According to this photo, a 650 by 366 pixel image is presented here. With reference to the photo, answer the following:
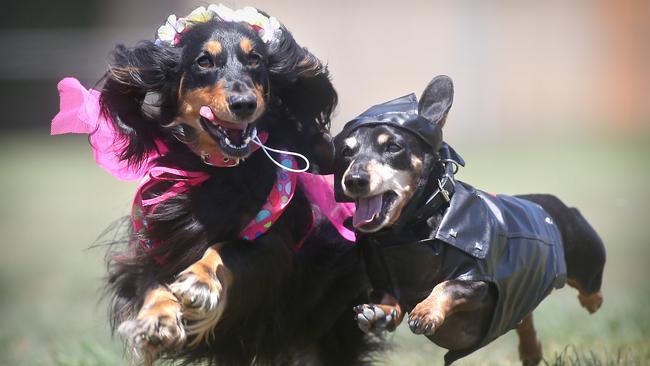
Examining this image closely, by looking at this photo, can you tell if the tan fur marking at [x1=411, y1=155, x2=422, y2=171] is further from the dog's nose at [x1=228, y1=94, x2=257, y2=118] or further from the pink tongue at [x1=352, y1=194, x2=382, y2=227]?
the dog's nose at [x1=228, y1=94, x2=257, y2=118]

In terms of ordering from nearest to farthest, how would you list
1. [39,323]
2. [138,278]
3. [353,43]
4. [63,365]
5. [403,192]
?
Result: [403,192], [138,278], [63,365], [39,323], [353,43]

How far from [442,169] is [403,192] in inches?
10.2

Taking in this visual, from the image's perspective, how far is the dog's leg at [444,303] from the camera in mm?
3516

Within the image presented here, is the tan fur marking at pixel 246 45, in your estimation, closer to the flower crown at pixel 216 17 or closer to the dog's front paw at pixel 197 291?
the flower crown at pixel 216 17

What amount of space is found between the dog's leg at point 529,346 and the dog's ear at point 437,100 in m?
1.40

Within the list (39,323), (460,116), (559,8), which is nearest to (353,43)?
(460,116)

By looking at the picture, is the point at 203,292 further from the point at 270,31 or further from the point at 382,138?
the point at 270,31

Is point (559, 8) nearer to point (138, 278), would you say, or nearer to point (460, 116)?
point (460, 116)

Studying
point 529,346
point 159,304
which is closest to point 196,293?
point 159,304

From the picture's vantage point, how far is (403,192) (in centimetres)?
376

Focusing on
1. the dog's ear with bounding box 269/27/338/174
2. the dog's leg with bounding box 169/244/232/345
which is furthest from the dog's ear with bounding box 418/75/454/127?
the dog's leg with bounding box 169/244/232/345

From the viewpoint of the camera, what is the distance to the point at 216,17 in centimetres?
425

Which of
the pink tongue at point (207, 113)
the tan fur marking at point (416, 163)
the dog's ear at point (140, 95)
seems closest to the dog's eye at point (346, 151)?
the tan fur marking at point (416, 163)

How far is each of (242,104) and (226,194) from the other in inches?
16.3
